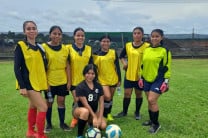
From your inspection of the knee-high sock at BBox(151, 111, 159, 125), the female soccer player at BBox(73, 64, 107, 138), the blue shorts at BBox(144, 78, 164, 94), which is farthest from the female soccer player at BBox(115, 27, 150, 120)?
the female soccer player at BBox(73, 64, 107, 138)

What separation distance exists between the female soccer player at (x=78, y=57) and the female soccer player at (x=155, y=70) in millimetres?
1133

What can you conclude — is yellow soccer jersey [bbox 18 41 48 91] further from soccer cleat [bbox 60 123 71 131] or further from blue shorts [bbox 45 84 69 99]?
soccer cleat [bbox 60 123 71 131]

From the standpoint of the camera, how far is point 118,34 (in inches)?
1565

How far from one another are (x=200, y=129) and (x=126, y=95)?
1801mm

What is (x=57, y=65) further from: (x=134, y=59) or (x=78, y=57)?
(x=134, y=59)

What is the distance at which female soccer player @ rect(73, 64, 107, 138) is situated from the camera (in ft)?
21.1

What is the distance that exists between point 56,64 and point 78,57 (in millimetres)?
450

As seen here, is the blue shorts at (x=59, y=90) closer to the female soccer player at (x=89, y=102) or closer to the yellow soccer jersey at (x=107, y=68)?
the female soccer player at (x=89, y=102)

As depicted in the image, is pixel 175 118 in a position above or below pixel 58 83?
below

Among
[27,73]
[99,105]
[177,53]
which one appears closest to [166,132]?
[99,105]

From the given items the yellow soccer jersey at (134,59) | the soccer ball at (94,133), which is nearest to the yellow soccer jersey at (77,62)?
the yellow soccer jersey at (134,59)

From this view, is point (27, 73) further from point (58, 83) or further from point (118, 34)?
point (118, 34)

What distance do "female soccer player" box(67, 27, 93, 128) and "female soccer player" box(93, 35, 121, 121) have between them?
55 centimetres

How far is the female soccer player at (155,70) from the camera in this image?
6.96 m
